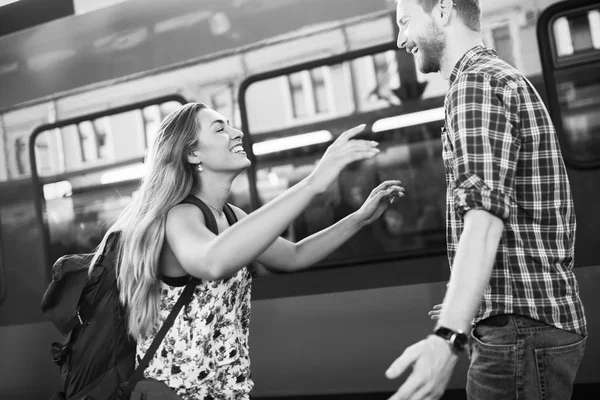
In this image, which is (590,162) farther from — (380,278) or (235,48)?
(235,48)

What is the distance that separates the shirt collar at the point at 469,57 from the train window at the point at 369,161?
7.40 ft

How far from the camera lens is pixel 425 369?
155 cm

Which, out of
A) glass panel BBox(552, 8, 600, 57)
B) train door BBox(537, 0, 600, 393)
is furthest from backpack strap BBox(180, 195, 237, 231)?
glass panel BBox(552, 8, 600, 57)

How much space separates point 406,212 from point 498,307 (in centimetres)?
245

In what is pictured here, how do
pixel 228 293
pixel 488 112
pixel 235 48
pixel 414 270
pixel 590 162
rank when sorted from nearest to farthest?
pixel 488 112
pixel 228 293
pixel 590 162
pixel 414 270
pixel 235 48

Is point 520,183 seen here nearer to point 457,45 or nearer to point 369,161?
point 457,45

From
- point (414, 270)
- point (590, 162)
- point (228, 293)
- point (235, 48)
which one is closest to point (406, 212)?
point (414, 270)

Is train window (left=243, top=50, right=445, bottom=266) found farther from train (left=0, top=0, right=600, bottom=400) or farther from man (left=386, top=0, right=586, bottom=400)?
man (left=386, top=0, right=586, bottom=400)

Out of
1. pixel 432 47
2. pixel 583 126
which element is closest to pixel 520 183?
→ pixel 432 47

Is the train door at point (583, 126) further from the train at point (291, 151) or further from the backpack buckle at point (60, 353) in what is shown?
the backpack buckle at point (60, 353)

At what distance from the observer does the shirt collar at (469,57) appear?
1.93m

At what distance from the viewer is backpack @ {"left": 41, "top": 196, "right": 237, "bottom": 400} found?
2.17m

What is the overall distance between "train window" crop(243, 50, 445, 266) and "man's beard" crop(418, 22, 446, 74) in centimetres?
219

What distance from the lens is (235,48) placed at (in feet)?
15.2
